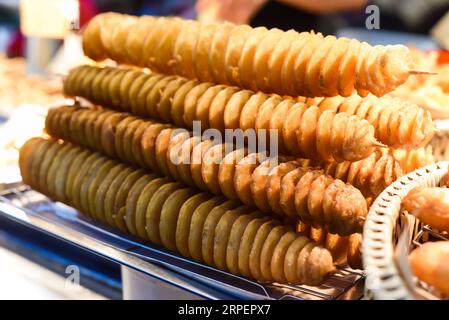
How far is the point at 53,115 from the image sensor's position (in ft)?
5.74

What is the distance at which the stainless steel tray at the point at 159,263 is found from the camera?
1.27m

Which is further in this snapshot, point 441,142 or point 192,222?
point 441,142

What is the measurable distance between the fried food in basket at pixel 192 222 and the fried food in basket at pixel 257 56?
305mm

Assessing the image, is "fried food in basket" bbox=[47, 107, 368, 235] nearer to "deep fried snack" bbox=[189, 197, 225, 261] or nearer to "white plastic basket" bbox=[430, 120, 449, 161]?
"deep fried snack" bbox=[189, 197, 225, 261]

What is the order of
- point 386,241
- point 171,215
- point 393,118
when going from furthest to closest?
point 171,215
point 393,118
point 386,241

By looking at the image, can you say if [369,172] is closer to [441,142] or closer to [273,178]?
[273,178]

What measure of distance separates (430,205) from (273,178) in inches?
13.0

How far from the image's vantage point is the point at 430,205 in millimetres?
1154

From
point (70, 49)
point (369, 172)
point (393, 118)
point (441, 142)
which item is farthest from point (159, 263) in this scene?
point (70, 49)

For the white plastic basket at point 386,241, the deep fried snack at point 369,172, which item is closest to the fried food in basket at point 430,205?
the white plastic basket at point 386,241

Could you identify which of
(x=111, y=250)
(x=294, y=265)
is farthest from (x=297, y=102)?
(x=111, y=250)

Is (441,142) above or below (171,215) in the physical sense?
above

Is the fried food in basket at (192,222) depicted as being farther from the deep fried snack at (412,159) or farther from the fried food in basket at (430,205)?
the deep fried snack at (412,159)

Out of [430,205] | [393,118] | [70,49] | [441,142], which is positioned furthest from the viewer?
[70,49]
